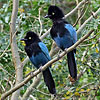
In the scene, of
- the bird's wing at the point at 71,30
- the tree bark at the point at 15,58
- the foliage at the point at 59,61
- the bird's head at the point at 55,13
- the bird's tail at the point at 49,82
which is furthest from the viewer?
the foliage at the point at 59,61

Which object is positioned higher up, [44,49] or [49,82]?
[44,49]

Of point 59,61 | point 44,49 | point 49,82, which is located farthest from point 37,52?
point 59,61

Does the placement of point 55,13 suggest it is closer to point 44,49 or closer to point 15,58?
point 44,49

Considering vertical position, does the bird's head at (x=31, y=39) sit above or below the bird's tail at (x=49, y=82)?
above

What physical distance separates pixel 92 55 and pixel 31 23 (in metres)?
1.49

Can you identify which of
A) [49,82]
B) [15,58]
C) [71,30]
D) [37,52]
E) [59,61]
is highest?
[15,58]

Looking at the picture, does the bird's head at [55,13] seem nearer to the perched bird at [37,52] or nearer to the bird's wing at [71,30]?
the bird's wing at [71,30]

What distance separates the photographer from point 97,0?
22.0ft

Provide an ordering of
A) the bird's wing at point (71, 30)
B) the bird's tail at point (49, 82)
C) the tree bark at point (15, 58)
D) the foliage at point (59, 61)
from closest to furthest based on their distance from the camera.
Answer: the tree bark at point (15, 58) → the bird's tail at point (49, 82) → the bird's wing at point (71, 30) → the foliage at point (59, 61)

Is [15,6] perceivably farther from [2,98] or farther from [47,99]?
[47,99]

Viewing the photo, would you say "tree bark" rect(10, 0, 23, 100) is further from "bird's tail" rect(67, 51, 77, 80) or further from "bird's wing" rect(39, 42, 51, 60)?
"bird's tail" rect(67, 51, 77, 80)

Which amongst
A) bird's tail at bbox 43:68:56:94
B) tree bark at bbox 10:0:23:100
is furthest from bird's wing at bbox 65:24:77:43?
tree bark at bbox 10:0:23:100

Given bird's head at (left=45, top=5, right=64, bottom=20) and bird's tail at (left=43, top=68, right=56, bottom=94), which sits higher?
bird's head at (left=45, top=5, right=64, bottom=20)

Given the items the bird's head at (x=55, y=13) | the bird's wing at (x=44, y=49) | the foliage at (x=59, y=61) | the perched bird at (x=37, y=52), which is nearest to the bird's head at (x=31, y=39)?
the perched bird at (x=37, y=52)
